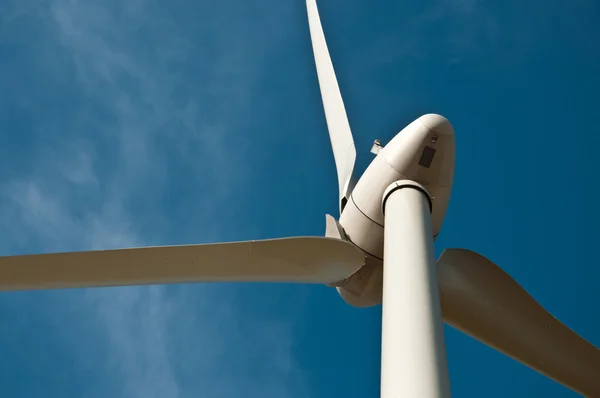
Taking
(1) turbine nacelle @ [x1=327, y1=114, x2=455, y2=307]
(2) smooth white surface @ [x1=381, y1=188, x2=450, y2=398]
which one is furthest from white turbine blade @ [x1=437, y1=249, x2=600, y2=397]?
(2) smooth white surface @ [x1=381, y1=188, x2=450, y2=398]

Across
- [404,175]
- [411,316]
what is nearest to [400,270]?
[411,316]

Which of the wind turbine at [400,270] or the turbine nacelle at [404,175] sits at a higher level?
the turbine nacelle at [404,175]

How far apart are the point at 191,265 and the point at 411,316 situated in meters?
3.57

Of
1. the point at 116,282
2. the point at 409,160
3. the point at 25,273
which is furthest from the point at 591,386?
the point at 25,273

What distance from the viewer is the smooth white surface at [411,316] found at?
248 inches

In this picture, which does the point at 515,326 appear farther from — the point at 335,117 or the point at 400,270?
the point at 335,117

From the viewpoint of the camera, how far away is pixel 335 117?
13992 mm

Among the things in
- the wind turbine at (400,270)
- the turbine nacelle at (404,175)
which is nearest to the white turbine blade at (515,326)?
the wind turbine at (400,270)

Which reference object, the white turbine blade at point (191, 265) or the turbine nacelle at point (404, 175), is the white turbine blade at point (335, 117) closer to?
the turbine nacelle at point (404, 175)

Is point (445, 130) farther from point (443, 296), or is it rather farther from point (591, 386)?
point (591, 386)

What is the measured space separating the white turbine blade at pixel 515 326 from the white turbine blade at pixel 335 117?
2768mm

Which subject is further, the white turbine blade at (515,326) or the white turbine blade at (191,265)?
the white turbine blade at (515,326)

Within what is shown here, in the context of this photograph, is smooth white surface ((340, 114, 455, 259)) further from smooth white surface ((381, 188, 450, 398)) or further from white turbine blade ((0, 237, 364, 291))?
smooth white surface ((381, 188, 450, 398))

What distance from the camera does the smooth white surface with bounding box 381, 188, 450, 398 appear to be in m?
6.30
